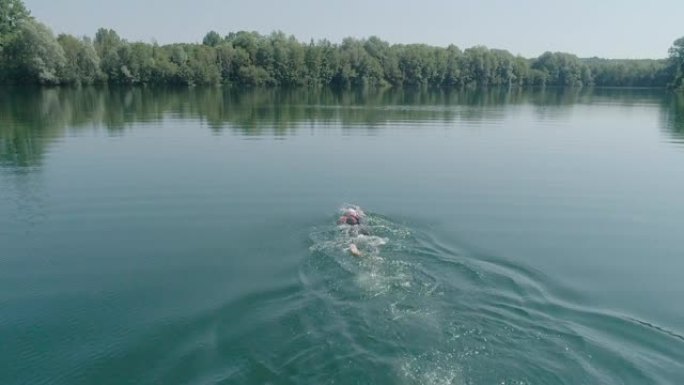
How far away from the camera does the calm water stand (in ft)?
37.0

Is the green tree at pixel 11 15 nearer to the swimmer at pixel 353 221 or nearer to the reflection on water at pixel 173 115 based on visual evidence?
the reflection on water at pixel 173 115

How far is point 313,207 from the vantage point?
76.6 feet

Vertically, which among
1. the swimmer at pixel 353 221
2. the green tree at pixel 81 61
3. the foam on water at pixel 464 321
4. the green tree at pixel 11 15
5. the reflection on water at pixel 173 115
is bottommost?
the foam on water at pixel 464 321

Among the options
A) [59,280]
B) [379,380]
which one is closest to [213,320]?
[379,380]

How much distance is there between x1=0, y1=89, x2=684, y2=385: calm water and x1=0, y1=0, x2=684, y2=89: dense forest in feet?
265

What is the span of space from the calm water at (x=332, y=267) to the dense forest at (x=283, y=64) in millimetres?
80777

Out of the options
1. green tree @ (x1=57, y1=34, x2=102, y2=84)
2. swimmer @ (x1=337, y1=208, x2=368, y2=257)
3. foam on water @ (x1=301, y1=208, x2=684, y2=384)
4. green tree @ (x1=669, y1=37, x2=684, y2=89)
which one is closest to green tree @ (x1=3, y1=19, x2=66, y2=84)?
green tree @ (x1=57, y1=34, x2=102, y2=84)

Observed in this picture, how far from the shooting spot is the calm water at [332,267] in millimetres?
11289

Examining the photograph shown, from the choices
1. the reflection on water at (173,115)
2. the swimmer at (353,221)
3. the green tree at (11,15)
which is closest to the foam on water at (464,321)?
the swimmer at (353,221)

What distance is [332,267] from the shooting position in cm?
1620

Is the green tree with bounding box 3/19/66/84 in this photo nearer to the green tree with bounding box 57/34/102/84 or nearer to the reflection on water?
the green tree with bounding box 57/34/102/84

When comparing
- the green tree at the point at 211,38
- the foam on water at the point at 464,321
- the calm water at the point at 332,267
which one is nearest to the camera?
the foam on water at the point at 464,321

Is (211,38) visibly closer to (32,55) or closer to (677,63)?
(32,55)

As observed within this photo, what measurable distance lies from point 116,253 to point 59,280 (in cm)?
237
